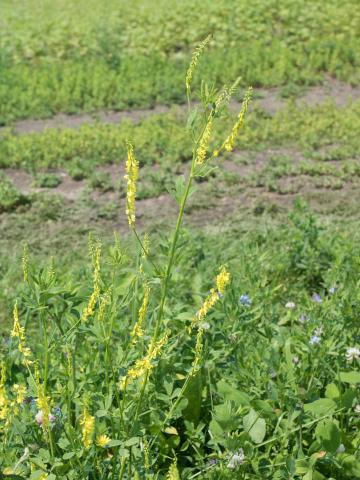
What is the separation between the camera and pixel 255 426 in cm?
283

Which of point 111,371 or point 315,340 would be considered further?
point 315,340

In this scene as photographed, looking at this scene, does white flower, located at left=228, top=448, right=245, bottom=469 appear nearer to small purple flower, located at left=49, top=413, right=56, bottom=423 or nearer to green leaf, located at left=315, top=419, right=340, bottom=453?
green leaf, located at left=315, top=419, right=340, bottom=453

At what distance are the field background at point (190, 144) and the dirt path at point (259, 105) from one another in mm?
26

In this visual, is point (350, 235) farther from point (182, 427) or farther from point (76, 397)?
point (76, 397)

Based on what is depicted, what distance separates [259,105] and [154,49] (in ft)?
7.22

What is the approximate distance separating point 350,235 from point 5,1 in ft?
29.5

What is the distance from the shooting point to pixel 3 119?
26.2 feet

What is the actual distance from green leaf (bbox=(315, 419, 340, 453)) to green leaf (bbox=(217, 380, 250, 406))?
29 cm

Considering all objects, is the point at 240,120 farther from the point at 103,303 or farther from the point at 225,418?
the point at 225,418

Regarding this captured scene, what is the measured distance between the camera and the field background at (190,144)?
16.5 feet

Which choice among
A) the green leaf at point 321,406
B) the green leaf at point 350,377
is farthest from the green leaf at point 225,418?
the green leaf at point 350,377

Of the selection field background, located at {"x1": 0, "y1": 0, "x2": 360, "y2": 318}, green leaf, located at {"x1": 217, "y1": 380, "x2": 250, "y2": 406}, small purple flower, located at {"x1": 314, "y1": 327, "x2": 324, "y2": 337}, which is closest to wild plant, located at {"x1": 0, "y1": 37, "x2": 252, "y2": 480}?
green leaf, located at {"x1": 217, "y1": 380, "x2": 250, "y2": 406}

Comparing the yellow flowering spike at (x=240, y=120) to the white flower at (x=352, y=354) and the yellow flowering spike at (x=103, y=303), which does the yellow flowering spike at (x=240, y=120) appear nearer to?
the yellow flowering spike at (x=103, y=303)

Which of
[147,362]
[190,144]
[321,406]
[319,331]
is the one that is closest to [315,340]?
[319,331]
